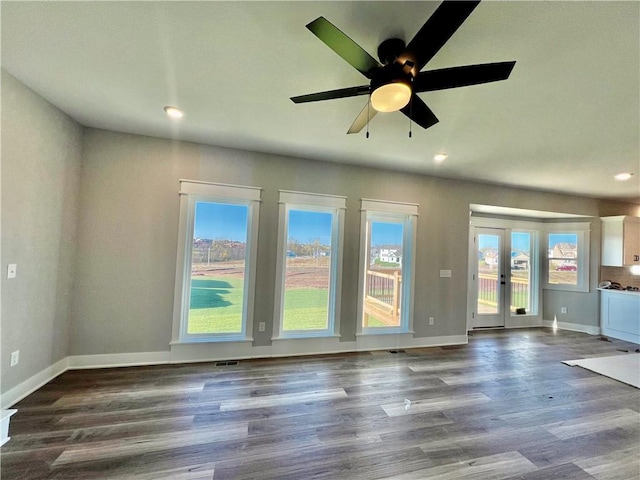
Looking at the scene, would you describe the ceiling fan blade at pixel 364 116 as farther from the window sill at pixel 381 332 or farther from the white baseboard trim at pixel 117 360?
the white baseboard trim at pixel 117 360

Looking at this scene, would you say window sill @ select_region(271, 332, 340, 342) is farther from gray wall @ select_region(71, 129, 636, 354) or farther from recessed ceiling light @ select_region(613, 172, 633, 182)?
recessed ceiling light @ select_region(613, 172, 633, 182)

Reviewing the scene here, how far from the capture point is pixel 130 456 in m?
1.85

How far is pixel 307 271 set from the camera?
3.91 metres

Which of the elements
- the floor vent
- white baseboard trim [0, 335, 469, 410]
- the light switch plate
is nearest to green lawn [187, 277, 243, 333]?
white baseboard trim [0, 335, 469, 410]

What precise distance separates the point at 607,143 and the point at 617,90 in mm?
1306

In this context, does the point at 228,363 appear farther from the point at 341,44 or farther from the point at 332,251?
the point at 341,44

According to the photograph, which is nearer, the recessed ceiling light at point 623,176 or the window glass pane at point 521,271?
the recessed ceiling light at point 623,176

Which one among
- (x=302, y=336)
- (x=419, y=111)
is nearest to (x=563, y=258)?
(x=302, y=336)

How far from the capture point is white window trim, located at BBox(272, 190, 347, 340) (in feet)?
12.2

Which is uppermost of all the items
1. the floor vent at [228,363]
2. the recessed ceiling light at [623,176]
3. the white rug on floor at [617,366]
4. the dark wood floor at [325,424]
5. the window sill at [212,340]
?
the recessed ceiling light at [623,176]

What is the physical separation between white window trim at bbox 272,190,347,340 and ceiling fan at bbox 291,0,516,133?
2.08 meters

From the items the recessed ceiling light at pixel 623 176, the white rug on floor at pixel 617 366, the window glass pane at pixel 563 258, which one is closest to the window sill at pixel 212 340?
the white rug on floor at pixel 617 366

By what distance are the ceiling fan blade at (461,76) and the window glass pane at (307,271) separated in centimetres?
251

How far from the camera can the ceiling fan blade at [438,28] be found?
1.11 metres
